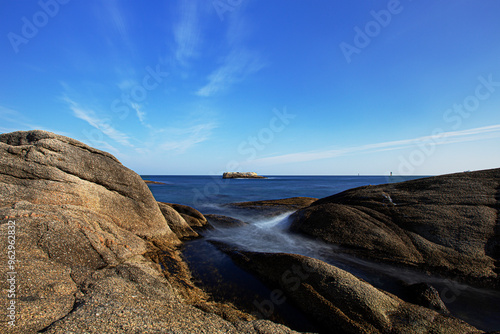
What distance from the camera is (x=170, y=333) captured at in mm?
3740

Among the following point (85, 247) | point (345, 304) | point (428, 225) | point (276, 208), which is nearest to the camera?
point (345, 304)

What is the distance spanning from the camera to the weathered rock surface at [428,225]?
316 inches

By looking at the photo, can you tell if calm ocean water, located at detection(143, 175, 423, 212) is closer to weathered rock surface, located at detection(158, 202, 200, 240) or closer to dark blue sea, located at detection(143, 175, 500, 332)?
weathered rock surface, located at detection(158, 202, 200, 240)

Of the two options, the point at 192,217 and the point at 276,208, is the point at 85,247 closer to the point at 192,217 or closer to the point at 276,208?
the point at 192,217

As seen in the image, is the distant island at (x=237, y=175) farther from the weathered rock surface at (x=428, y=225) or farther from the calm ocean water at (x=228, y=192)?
the weathered rock surface at (x=428, y=225)

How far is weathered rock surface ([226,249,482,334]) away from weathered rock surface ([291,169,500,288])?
3.77 metres

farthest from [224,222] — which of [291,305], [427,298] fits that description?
[427,298]

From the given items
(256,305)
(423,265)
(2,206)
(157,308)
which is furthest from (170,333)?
(423,265)

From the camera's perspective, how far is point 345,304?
5137 mm

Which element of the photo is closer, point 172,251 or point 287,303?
point 287,303

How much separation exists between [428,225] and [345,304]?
6.89 meters

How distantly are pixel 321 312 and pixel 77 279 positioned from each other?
5568 mm

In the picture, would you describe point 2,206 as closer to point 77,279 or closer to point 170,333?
point 77,279

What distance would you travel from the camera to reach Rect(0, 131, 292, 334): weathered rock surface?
3900 mm
